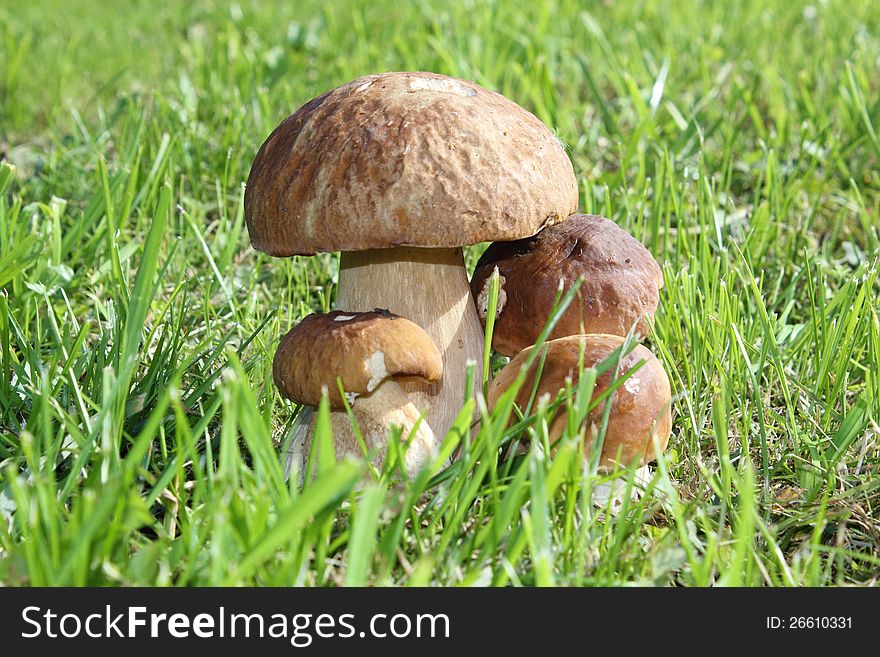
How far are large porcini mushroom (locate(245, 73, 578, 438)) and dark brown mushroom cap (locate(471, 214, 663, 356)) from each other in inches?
7.0

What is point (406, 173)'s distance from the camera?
70.1 inches

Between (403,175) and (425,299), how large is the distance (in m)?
0.42

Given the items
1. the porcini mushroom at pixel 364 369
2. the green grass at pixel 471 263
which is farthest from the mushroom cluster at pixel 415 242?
the green grass at pixel 471 263

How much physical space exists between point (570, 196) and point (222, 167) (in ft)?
6.45

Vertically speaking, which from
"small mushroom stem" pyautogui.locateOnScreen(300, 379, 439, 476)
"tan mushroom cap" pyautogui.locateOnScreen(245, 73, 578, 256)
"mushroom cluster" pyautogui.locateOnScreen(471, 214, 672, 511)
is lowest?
"small mushroom stem" pyautogui.locateOnScreen(300, 379, 439, 476)

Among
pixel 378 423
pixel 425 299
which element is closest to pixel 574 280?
pixel 425 299

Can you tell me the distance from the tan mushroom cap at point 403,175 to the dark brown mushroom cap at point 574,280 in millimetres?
200

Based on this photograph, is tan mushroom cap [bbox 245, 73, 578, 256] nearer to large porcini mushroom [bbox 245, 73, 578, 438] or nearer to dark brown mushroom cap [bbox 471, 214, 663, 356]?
large porcini mushroom [bbox 245, 73, 578, 438]

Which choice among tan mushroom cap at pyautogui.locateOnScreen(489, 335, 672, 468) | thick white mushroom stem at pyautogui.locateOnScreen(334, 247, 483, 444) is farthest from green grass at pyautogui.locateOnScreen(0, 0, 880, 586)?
thick white mushroom stem at pyautogui.locateOnScreen(334, 247, 483, 444)

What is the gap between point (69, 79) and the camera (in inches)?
196

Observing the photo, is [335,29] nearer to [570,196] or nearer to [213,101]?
[213,101]

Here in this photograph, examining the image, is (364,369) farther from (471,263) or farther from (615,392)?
(471,263)

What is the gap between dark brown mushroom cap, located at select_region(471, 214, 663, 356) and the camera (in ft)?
6.86
